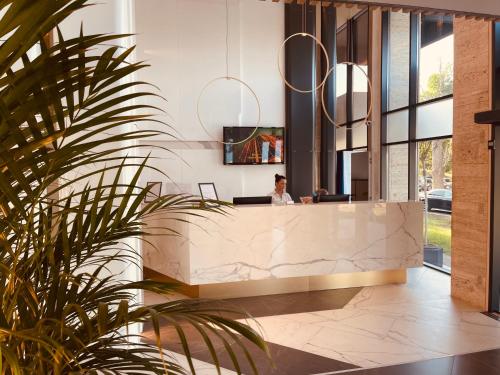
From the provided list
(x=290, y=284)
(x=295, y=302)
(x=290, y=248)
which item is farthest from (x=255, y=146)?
(x=295, y=302)

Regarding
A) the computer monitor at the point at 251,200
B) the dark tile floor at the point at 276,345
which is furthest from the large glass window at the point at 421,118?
the computer monitor at the point at 251,200

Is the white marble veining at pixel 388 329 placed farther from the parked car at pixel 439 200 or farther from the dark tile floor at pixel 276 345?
the parked car at pixel 439 200

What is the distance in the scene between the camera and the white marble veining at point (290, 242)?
5656 millimetres

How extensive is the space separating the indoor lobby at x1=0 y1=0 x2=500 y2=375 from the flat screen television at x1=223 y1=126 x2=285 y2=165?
33 millimetres

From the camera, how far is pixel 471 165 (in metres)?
5.64

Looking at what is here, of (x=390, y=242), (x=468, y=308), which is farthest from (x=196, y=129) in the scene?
(x=468, y=308)

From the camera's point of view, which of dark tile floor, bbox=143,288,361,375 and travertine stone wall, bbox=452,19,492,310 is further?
travertine stone wall, bbox=452,19,492,310

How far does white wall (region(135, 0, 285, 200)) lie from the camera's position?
966cm

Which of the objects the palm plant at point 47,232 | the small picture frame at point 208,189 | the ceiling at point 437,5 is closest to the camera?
the palm plant at point 47,232

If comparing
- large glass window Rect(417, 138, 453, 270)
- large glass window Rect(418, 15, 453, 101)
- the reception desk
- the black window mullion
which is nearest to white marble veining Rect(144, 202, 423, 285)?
the reception desk

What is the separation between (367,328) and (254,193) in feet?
18.8

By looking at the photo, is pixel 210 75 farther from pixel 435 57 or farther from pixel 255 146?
pixel 435 57

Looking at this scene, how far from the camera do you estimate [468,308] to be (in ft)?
18.2

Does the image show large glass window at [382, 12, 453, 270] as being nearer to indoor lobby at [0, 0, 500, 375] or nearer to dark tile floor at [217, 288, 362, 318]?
indoor lobby at [0, 0, 500, 375]
